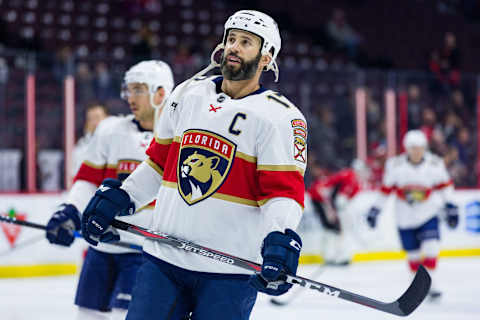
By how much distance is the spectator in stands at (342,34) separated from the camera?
12.3 m

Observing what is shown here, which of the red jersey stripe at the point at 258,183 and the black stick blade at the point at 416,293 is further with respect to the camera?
the black stick blade at the point at 416,293

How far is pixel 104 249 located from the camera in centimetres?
309

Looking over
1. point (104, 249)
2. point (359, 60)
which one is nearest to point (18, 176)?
point (104, 249)

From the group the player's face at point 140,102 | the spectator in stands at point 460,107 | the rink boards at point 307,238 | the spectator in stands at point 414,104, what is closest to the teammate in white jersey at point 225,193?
the player's face at point 140,102

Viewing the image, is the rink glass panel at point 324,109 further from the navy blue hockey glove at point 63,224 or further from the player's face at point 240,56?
the player's face at point 240,56

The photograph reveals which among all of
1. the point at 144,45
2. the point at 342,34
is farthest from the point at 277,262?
the point at 342,34

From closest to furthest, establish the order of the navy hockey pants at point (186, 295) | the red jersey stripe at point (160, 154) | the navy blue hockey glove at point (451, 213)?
1. the navy hockey pants at point (186, 295)
2. the red jersey stripe at point (160, 154)
3. the navy blue hockey glove at point (451, 213)

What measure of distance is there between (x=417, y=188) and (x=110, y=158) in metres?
3.97

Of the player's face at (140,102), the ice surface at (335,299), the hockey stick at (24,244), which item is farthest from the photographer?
the hockey stick at (24,244)

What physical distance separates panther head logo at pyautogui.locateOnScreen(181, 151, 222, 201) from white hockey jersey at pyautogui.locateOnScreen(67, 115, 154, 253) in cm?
103

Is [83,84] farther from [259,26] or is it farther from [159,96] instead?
[259,26]

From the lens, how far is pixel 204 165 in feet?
6.98

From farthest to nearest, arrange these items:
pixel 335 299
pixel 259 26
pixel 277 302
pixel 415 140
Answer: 1. pixel 415 140
2. pixel 335 299
3. pixel 277 302
4. pixel 259 26

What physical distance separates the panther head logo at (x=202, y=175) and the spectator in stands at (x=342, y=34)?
410 inches
